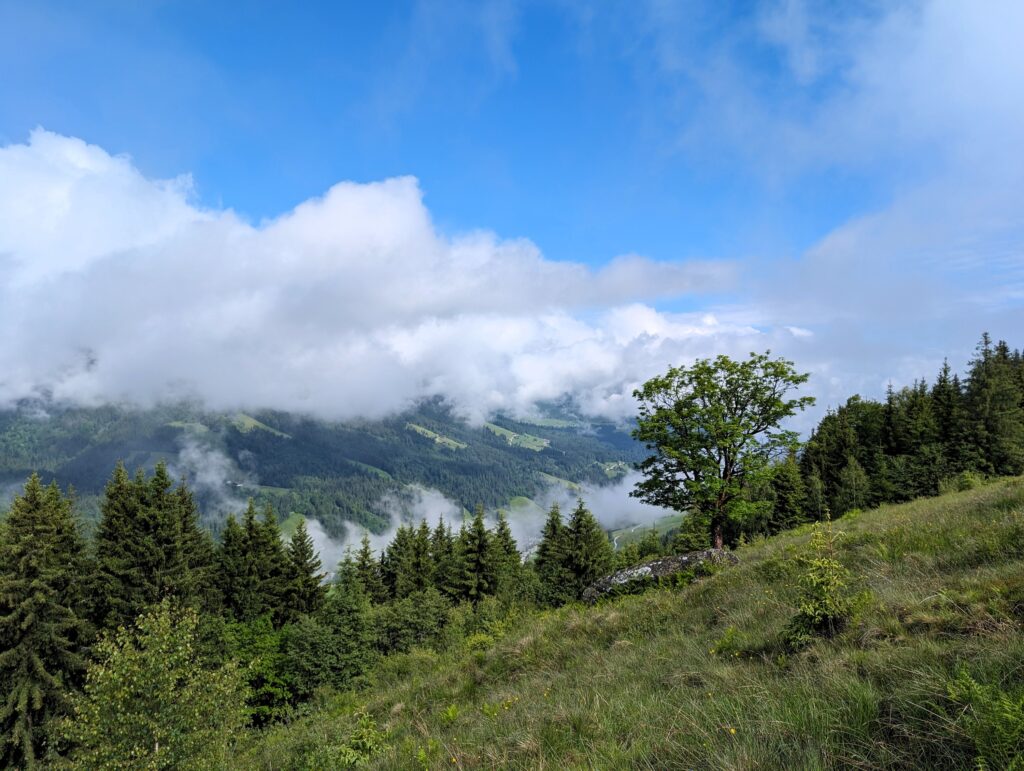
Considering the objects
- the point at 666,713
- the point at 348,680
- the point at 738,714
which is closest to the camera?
the point at 738,714

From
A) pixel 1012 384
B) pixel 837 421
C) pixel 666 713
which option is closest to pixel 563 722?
pixel 666 713

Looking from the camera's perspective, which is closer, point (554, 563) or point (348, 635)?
point (348, 635)

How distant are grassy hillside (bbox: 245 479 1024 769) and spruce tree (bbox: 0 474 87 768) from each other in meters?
30.4

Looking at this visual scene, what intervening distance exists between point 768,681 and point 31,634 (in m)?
45.6

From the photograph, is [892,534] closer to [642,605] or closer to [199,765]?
[642,605]

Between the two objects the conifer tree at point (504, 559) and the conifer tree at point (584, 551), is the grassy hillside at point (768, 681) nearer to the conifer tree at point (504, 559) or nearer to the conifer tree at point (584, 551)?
the conifer tree at point (584, 551)

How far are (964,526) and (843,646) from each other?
7.17m

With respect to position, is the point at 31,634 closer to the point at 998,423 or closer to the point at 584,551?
the point at 584,551

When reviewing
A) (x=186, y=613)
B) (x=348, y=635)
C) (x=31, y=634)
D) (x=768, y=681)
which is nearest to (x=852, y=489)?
(x=348, y=635)

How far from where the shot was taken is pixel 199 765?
55.7ft

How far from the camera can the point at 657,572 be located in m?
17.1

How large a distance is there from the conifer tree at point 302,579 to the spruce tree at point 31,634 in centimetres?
2312

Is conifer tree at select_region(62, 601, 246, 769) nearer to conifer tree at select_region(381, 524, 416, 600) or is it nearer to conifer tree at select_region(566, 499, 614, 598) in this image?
conifer tree at select_region(566, 499, 614, 598)

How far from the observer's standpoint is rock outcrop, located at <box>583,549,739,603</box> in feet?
53.1
